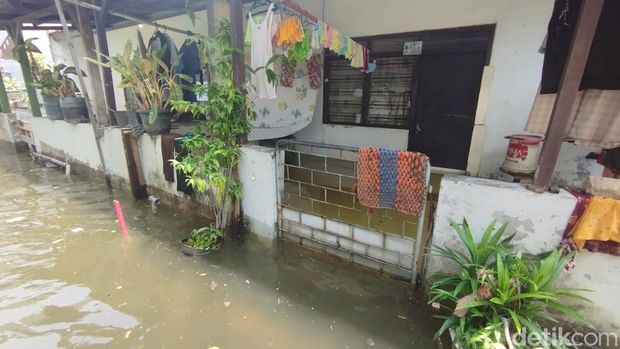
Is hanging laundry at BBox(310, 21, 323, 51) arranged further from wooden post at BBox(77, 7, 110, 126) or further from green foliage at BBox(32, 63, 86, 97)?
green foliage at BBox(32, 63, 86, 97)

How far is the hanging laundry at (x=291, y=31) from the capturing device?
95.4 inches

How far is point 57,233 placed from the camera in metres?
3.42

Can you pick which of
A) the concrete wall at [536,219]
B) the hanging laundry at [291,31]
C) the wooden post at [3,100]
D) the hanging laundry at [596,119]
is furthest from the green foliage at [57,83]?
the hanging laundry at [596,119]

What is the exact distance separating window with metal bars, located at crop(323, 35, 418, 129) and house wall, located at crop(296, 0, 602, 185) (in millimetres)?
250

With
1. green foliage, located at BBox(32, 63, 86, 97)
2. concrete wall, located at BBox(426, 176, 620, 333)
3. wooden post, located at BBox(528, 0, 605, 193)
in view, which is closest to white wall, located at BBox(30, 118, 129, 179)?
green foliage, located at BBox(32, 63, 86, 97)

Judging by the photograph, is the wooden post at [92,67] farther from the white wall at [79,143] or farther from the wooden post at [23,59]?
the wooden post at [23,59]

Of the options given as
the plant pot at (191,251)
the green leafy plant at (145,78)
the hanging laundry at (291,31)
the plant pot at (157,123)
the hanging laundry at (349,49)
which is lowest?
the plant pot at (191,251)

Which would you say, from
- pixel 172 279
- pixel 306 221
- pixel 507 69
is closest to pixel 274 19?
pixel 306 221

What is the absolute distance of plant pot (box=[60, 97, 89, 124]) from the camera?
208 inches

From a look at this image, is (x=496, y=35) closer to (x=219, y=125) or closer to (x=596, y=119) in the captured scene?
Result: (x=596, y=119)

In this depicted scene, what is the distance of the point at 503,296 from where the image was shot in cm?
173

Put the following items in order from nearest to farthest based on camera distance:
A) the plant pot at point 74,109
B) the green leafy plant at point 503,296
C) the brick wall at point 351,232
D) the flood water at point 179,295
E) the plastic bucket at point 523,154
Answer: the green leafy plant at point 503,296, the flood water at point 179,295, the brick wall at point 351,232, the plastic bucket at point 523,154, the plant pot at point 74,109

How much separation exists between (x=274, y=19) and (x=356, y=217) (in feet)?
7.83

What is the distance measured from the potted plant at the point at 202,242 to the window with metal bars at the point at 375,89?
138 inches
